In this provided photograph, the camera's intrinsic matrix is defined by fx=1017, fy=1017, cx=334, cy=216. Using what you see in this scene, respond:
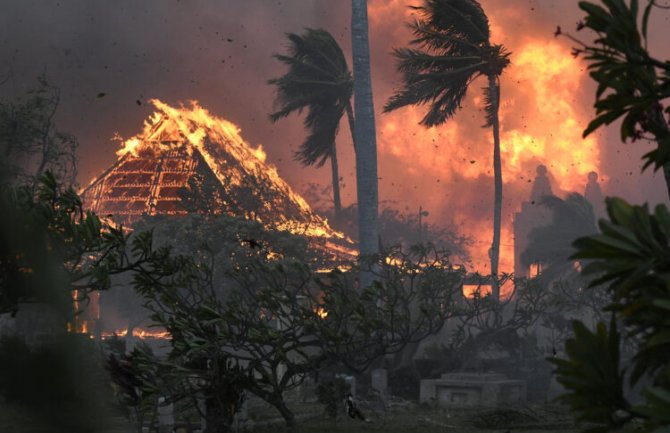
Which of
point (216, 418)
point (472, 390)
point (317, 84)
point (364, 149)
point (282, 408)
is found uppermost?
point (317, 84)

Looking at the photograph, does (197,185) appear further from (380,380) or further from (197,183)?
(380,380)

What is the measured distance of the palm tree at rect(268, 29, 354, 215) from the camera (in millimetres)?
48625

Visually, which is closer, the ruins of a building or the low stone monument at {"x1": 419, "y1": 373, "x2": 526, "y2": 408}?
the low stone monument at {"x1": 419, "y1": 373, "x2": 526, "y2": 408}

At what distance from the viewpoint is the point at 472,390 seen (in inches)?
1043

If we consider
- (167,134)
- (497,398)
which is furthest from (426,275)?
(167,134)

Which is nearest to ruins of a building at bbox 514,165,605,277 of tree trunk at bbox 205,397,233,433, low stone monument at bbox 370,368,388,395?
low stone monument at bbox 370,368,388,395

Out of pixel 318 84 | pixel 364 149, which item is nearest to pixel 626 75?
pixel 364 149

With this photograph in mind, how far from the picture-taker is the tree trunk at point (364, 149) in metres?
31.3

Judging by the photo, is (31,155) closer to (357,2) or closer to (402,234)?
(357,2)

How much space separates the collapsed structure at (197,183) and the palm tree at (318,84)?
226 inches

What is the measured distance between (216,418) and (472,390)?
1020cm

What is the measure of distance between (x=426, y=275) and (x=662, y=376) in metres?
25.0

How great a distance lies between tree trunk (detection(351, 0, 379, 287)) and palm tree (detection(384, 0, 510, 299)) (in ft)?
19.6

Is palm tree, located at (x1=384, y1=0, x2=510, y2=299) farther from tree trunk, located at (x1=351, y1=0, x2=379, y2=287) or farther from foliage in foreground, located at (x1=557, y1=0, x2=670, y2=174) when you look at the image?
foliage in foreground, located at (x1=557, y1=0, x2=670, y2=174)
